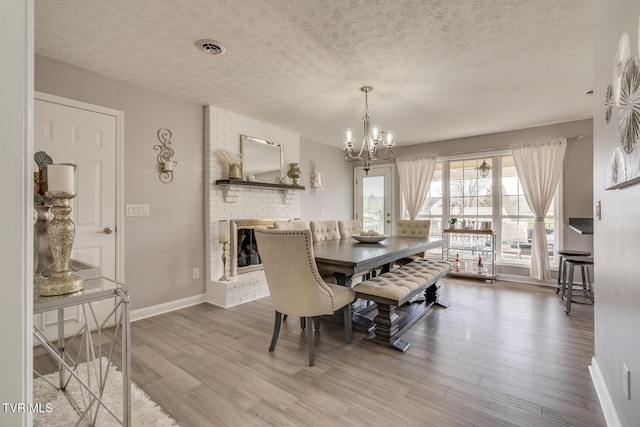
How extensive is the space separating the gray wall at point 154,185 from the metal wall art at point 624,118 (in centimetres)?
365

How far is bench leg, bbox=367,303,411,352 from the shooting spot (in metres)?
2.37

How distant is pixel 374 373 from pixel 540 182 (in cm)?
415

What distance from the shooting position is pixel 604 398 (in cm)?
159

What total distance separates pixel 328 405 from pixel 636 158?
1.80m

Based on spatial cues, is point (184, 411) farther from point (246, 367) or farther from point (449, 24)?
point (449, 24)

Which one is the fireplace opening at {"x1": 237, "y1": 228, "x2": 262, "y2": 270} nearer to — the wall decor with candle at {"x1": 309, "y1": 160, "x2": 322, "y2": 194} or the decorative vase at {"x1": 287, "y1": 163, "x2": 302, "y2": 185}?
the decorative vase at {"x1": 287, "y1": 163, "x2": 302, "y2": 185}

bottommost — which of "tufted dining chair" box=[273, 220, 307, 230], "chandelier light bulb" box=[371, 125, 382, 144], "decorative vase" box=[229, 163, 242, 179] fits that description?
"tufted dining chair" box=[273, 220, 307, 230]

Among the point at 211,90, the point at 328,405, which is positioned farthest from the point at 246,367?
the point at 211,90

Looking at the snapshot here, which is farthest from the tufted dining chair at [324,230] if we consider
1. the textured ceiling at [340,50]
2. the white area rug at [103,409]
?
the white area rug at [103,409]

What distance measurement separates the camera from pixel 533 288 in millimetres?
4227

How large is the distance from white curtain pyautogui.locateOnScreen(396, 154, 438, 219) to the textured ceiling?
1768 mm

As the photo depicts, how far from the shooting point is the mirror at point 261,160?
4051 mm

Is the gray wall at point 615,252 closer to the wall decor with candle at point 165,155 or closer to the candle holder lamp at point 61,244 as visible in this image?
the candle holder lamp at point 61,244

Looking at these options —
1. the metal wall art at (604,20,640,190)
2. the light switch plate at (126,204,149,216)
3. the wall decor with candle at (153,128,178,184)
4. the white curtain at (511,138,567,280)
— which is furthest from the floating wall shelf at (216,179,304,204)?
the white curtain at (511,138,567,280)
